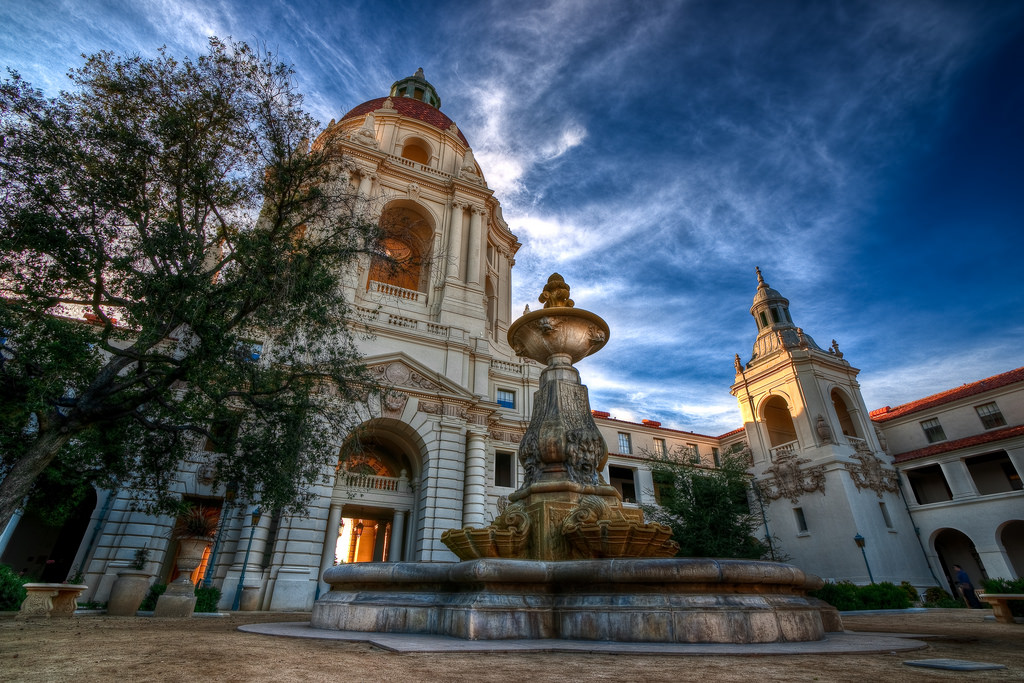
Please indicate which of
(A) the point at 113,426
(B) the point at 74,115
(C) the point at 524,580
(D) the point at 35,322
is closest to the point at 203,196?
(B) the point at 74,115

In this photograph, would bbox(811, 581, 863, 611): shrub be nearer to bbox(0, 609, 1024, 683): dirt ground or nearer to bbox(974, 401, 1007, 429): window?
bbox(974, 401, 1007, 429): window

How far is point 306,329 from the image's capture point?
13.1 m

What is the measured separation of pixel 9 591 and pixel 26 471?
5230mm

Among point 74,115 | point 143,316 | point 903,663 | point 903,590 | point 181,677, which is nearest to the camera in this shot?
point 181,677

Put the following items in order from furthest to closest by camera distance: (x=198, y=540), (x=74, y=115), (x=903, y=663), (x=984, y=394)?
(x=984, y=394)
(x=198, y=540)
(x=74, y=115)
(x=903, y=663)

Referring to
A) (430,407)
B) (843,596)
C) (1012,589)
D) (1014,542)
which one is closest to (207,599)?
(430,407)

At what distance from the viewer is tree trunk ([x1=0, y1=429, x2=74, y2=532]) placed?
856 cm

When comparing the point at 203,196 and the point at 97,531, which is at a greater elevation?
the point at 203,196

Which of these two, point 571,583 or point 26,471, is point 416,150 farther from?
point 571,583

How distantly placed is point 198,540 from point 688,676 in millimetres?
15716

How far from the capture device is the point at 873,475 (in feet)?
92.9

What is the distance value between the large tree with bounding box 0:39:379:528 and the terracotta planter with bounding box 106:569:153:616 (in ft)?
6.78

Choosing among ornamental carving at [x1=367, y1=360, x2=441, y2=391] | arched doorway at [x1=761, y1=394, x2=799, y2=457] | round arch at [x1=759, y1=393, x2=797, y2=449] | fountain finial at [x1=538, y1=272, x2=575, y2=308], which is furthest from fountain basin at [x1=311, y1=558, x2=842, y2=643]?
arched doorway at [x1=761, y1=394, x2=799, y2=457]

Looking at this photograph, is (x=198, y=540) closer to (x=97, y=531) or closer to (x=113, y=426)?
(x=113, y=426)
